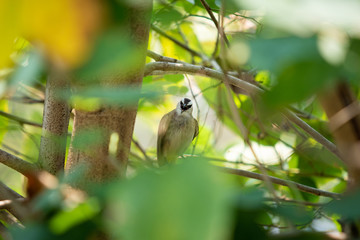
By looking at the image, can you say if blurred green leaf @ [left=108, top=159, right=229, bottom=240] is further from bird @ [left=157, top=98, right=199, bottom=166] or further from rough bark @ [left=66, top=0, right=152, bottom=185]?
bird @ [left=157, top=98, right=199, bottom=166]

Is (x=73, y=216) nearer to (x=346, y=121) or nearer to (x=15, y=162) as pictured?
(x=346, y=121)

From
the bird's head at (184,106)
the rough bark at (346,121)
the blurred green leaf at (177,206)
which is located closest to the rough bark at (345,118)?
the rough bark at (346,121)

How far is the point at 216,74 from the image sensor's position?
3.68 ft

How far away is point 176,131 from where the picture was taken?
2977 mm

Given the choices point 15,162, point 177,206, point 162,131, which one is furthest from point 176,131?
point 177,206

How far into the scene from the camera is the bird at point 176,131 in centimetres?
286

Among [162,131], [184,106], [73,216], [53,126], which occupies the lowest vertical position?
[73,216]

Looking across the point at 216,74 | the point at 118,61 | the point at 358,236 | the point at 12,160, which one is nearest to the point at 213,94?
the point at 216,74

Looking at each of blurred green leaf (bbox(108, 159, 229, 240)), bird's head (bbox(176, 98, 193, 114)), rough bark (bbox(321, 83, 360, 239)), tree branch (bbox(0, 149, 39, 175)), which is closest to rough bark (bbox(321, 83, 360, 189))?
rough bark (bbox(321, 83, 360, 239))

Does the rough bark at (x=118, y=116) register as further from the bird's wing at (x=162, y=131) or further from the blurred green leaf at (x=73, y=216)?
the bird's wing at (x=162, y=131)

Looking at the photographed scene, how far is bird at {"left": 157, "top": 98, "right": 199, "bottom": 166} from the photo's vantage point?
2.86 metres

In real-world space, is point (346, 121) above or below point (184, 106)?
below

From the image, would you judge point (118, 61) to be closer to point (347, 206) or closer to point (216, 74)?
point (347, 206)

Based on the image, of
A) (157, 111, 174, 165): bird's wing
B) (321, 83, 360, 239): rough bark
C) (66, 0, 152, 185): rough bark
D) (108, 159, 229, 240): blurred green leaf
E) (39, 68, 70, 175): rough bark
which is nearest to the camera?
(108, 159, 229, 240): blurred green leaf
